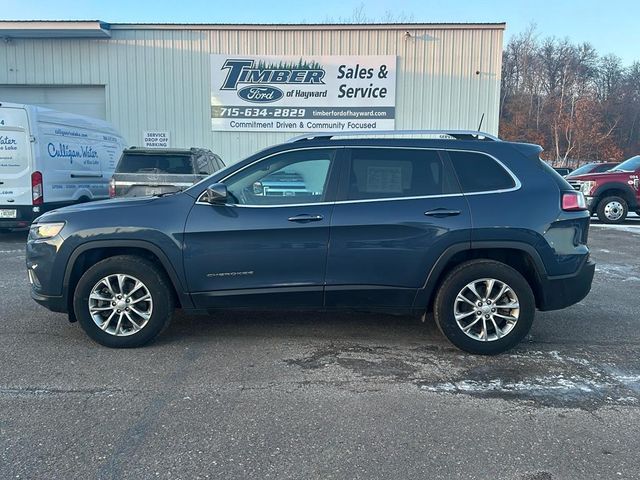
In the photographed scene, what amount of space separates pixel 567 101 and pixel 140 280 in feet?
176

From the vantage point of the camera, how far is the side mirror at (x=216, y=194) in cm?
417

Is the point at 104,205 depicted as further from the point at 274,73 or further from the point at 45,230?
the point at 274,73

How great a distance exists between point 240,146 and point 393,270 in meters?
14.1

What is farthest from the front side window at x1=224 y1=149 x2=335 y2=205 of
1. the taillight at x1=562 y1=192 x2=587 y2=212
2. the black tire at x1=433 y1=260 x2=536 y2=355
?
the taillight at x1=562 y1=192 x2=587 y2=212

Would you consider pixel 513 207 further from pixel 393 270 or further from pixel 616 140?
pixel 616 140

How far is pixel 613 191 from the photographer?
46.3ft

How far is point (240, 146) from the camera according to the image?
1756cm

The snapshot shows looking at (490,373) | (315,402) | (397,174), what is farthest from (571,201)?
(315,402)

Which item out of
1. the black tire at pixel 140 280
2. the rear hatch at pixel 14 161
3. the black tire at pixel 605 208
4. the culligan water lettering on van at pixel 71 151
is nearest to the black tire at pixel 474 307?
the black tire at pixel 140 280

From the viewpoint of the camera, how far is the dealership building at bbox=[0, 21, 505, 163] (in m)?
17.0

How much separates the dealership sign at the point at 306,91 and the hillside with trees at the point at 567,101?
33316mm

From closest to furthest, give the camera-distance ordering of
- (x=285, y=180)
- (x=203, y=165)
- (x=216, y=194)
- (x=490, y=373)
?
(x=490, y=373)
(x=216, y=194)
(x=285, y=180)
(x=203, y=165)

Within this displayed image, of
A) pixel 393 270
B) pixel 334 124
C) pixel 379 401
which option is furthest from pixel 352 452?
pixel 334 124

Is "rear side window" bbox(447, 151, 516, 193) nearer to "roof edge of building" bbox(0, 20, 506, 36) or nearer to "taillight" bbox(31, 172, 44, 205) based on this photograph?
"taillight" bbox(31, 172, 44, 205)
